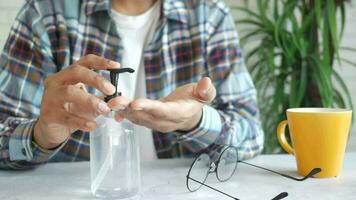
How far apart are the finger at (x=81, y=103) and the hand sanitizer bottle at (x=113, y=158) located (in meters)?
0.03

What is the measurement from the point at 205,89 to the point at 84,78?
17 cm

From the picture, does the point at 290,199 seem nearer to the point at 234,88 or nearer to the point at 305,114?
the point at 305,114

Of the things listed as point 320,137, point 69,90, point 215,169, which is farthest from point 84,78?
point 320,137

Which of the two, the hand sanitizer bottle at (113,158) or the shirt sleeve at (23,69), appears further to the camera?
the shirt sleeve at (23,69)

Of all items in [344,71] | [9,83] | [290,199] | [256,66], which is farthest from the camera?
[344,71]

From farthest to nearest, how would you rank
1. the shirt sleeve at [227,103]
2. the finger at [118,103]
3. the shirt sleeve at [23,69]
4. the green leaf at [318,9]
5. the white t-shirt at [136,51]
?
1. the green leaf at [318,9]
2. the white t-shirt at [136,51]
3. the shirt sleeve at [23,69]
4. the shirt sleeve at [227,103]
5. the finger at [118,103]

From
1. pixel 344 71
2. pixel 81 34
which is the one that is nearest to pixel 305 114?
pixel 81 34

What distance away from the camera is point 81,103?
61 cm

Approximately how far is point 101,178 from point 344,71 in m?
1.57

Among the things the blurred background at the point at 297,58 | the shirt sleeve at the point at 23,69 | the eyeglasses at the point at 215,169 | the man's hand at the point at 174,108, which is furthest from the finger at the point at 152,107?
the blurred background at the point at 297,58

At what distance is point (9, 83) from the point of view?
0.97 meters

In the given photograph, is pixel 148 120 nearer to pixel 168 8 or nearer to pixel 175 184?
pixel 175 184

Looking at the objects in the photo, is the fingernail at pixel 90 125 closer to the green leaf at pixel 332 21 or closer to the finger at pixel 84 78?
the finger at pixel 84 78

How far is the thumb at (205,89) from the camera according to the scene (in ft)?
2.12
